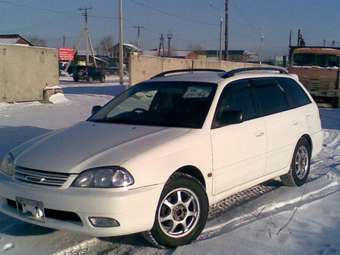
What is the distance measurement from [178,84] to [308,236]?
7.03 feet

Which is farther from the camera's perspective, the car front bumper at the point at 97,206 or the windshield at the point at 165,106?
the windshield at the point at 165,106

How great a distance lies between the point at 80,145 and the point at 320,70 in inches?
700

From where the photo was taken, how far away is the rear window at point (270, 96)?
5551 millimetres

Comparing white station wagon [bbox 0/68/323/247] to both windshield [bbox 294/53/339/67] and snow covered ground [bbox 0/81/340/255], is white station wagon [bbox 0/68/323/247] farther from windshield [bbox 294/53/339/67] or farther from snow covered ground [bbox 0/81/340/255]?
windshield [bbox 294/53/339/67]

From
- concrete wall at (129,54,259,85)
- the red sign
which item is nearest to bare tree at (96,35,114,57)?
the red sign

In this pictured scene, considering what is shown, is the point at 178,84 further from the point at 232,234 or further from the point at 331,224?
the point at 331,224

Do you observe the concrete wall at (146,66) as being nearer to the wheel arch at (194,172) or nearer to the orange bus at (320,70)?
the orange bus at (320,70)

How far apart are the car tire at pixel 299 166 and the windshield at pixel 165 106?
6.06 feet

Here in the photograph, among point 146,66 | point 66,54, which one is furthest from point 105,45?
point 146,66

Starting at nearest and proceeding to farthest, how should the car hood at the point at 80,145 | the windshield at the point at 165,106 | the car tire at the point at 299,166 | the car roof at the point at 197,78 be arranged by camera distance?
the car hood at the point at 80,145 < the windshield at the point at 165,106 < the car roof at the point at 197,78 < the car tire at the point at 299,166

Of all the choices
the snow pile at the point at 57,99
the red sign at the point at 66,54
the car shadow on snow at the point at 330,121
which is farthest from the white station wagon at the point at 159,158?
the red sign at the point at 66,54

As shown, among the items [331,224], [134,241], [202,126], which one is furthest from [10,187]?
[331,224]

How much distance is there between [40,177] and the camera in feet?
12.8

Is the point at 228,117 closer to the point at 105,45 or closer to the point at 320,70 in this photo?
the point at 320,70
